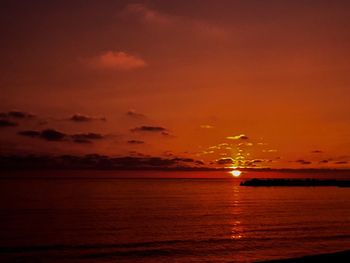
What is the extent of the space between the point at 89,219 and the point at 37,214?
10686 mm

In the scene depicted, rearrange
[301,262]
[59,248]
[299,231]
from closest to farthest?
1. [301,262]
2. [59,248]
3. [299,231]

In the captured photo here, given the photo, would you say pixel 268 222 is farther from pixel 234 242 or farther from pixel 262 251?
pixel 262 251

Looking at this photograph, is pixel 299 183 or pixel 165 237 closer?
pixel 165 237

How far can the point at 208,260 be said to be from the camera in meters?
30.9

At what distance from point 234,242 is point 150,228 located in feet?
37.6

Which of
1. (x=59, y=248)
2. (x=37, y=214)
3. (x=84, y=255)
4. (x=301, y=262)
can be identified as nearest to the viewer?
(x=301, y=262)

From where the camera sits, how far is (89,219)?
54625 mm

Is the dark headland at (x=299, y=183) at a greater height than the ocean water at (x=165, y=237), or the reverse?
the dark headland at (x=299, y=183)

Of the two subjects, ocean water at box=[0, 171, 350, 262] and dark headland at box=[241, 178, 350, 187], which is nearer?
ocean water at box=[0, 171, 350, 262]

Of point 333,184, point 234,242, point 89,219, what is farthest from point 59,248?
point 333,184

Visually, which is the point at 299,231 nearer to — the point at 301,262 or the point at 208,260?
the point at 208,260

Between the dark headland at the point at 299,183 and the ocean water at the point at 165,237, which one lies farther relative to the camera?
the dark headland at the point at 299,183

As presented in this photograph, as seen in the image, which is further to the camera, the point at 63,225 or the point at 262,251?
the point at 63,225

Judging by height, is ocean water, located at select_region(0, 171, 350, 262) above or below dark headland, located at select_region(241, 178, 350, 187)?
below
